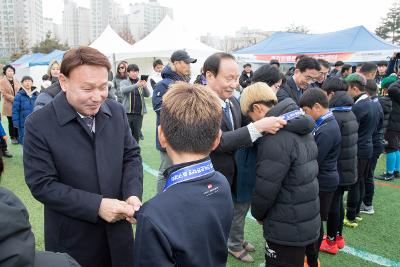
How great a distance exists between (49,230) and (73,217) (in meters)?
0.26

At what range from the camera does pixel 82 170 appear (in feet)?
6.58

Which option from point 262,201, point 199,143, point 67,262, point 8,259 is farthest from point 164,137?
point 262,201

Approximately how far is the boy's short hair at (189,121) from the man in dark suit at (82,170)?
0.68 meters

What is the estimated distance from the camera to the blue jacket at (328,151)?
3236mm

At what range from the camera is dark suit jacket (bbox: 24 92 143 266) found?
194 cm

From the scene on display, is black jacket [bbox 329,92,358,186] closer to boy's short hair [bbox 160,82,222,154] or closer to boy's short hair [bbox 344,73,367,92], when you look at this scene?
boy's short hair [bbox 344,73,367,92]

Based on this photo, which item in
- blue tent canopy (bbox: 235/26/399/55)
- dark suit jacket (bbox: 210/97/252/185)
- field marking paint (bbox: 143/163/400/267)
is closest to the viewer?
dark suit jacket (bbox: 210/97/252/185)

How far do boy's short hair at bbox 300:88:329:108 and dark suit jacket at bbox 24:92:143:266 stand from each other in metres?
1.92

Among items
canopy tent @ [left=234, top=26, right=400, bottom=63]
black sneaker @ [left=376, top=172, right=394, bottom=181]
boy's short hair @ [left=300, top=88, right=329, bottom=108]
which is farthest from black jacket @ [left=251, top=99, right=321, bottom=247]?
canopy tent @ [left=234, top=26, right=400, bottom=63]

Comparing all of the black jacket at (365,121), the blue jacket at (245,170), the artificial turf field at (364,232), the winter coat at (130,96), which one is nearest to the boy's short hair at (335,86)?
the black jacket at (365,121)

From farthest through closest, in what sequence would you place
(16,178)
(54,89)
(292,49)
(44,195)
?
(292,49), (16,178), (54,89), (44,195)

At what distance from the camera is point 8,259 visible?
0.92 meters

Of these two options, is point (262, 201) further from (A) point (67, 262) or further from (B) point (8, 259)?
(B) point (8, 259)

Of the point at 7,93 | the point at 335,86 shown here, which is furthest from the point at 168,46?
the point at 335,86
